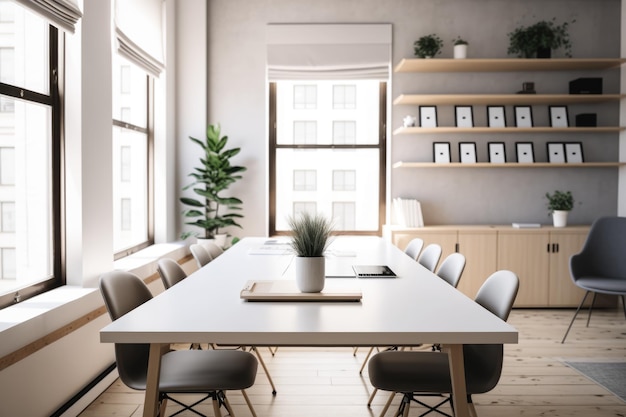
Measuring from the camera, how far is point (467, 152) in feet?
19.9

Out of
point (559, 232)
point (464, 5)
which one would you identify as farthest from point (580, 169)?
point (464, 5)

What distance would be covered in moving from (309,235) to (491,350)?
984mm

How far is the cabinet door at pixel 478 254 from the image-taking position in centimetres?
562

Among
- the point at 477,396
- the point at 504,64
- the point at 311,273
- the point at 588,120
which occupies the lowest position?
the point at 477,396

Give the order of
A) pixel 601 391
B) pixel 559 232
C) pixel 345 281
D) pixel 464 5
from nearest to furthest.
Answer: pixel 345 281, pixel 601 391, pixel 559 232, pixel 464 5

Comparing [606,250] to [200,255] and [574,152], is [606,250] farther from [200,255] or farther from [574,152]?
[200,255]

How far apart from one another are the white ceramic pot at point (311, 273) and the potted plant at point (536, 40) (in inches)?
179

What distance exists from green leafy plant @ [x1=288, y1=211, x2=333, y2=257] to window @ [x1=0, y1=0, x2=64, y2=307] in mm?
1658

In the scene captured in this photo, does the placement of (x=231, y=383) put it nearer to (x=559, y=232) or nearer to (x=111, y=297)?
(x=111, y=297)

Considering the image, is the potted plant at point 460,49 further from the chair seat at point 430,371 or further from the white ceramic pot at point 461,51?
the chair seat at point 430,371

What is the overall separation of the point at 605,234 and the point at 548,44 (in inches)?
85.5

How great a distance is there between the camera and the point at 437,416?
3119mm

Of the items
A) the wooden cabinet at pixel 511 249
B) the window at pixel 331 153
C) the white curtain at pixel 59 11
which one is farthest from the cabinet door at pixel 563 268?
the white curtain at pixel 59 11

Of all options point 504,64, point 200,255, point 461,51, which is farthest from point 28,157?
point 504,64
